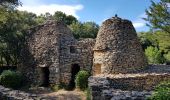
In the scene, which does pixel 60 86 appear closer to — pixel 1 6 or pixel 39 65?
pixel 39 65

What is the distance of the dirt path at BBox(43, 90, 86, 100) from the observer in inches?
692

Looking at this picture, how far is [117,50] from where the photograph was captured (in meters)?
18.2

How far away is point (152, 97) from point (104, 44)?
1129cm

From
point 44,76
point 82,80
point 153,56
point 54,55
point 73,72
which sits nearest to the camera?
point 82,80

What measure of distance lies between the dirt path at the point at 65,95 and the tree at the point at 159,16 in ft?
21.8

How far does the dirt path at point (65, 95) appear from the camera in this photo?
17.6 meters

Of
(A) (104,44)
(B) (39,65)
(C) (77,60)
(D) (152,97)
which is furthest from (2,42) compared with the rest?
(D) (152,97)

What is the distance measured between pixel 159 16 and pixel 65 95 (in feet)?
25.1

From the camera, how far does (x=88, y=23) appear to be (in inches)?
1574

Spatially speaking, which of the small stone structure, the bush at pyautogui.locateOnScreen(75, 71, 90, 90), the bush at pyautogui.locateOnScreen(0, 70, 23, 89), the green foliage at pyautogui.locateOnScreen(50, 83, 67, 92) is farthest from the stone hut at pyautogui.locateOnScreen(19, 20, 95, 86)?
the small stone structure

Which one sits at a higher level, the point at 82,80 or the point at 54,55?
the point at 54,55

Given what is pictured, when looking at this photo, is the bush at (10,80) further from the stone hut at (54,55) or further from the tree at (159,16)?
the tree at (159,16)

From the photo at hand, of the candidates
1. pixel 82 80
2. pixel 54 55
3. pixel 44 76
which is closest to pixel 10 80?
pixel 44 76

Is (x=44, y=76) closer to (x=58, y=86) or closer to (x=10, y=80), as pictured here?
(x=58, y=86)
